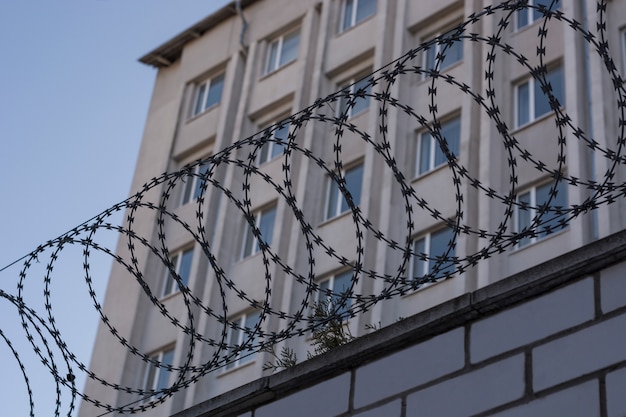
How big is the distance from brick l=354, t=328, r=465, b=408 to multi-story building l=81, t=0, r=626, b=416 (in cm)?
1294

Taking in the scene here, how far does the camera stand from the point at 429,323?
287 inches

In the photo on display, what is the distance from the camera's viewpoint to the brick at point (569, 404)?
636cm

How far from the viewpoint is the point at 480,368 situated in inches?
274

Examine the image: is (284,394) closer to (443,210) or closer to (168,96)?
(443,210)

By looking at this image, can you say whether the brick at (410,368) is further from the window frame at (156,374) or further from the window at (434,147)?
the window frame at (156,374)

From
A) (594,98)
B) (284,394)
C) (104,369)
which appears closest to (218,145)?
(104,369)

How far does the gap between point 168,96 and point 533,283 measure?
29.0m

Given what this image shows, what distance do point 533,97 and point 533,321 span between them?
62.0ft

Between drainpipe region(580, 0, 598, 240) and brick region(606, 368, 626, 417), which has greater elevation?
drainpipe region(580, 0, 598, 240)

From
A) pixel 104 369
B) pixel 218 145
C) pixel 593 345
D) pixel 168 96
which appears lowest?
pixel 593 345

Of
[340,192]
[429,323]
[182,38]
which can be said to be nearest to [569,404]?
[429,323]

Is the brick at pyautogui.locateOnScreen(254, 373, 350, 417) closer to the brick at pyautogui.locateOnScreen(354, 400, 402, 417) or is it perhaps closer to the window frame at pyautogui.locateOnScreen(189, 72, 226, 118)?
the brick at pyautogui.locateOnScreen(354, 400, 402, 417)

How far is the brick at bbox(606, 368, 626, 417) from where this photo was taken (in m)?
6.21

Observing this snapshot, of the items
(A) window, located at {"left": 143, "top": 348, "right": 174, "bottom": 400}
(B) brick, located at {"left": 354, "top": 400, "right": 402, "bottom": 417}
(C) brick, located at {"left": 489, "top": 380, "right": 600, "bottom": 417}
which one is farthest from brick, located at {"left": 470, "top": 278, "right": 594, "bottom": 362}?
(A) window, located at {"left": 143, "top": 348, "right": 174, "bottom": 400}
